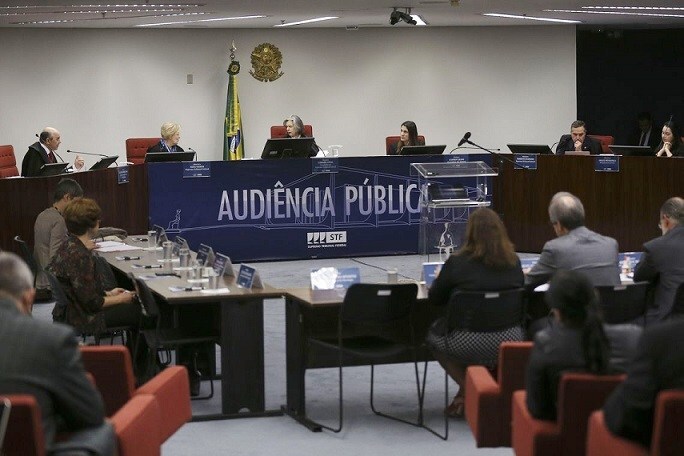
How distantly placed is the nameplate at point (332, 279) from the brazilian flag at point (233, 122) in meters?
10.3

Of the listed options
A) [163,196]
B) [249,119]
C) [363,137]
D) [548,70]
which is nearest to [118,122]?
[249,119]

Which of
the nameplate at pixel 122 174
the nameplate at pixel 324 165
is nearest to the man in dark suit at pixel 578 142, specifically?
the nameplate at pixel 324 165

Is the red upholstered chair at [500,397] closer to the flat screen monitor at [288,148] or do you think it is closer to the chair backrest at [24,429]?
the chair backrest at [24,429]

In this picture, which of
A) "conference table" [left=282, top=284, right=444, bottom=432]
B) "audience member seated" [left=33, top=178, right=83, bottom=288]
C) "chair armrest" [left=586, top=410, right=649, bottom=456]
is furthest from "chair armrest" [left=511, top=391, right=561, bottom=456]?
"audience member seated" [left=33, top=178, right=83, bottom=288]

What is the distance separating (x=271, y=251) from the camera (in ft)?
39.4

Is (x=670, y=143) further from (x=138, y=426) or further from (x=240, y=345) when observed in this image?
(x=138, y=426)

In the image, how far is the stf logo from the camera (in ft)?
39.6

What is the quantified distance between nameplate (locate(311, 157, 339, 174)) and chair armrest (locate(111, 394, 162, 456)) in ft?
24.5

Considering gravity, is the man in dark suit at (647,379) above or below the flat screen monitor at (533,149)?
below

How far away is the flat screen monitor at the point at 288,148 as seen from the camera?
1208cm

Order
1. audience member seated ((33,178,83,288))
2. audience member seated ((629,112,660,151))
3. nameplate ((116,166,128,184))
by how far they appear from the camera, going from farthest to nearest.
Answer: audience member seated ((629,112,660,151)) < nameplate ((116,166,128,184)) < audience member seated ((33,178,83,288))

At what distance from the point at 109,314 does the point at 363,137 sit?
10922mm

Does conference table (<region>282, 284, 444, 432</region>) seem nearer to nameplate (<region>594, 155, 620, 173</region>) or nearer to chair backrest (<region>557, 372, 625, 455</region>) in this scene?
chair backrest (<region>557, 372, 625, 455</region>)

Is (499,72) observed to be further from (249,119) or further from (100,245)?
(100,245)
